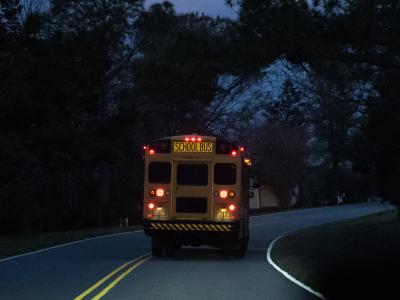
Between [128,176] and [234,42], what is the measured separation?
36.4 m

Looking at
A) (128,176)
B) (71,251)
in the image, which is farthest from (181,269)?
(128,176)

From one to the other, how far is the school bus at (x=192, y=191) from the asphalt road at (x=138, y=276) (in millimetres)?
796

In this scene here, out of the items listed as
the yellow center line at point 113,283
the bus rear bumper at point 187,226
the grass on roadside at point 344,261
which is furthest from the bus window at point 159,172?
the grass on roadside at point 344,261

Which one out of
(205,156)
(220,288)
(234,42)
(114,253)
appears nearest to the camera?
(220,288)

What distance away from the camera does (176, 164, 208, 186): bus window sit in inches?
779

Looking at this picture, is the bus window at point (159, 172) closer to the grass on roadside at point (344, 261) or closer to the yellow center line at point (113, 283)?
the yellow center line at point (113, 283)

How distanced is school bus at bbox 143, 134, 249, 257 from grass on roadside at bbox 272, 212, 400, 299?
1.92 m

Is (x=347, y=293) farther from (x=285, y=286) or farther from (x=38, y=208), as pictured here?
(x=38, y=208)

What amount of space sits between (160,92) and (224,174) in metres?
3.00

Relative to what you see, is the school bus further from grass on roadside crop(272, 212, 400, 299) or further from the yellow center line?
the yellow center line

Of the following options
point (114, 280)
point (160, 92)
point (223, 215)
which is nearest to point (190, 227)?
point (223, 215)

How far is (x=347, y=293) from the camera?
477 inches

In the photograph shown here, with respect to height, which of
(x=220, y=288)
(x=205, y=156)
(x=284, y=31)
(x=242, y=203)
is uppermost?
(x=284, y=31)

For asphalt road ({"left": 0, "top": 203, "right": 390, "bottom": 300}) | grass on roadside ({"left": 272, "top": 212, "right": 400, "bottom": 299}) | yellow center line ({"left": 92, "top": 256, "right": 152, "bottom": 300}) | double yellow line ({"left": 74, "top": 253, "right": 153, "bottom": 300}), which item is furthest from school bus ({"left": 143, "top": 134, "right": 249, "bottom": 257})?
yellow center line ({"left": 92, "top": 256, "right": 152, "bottom": 300})
